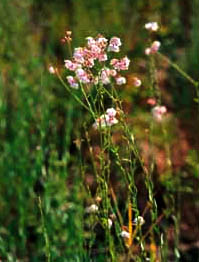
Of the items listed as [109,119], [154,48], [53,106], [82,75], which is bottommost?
[109,119]

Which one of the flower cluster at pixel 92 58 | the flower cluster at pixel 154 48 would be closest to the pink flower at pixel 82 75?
the flower cluster at pixel 92 58

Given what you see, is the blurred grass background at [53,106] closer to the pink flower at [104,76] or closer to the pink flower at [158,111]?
the pink flower at [158,111]

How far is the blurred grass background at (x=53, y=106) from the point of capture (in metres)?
3.31

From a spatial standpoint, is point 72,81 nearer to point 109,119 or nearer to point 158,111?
point 109,119

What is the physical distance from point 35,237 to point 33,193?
9.5 inches

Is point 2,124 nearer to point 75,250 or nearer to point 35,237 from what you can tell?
point 35,237

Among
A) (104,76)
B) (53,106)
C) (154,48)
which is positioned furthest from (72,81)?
(53,106)

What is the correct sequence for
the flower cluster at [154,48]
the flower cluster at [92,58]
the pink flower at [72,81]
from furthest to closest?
the flower cluster at [154,48] < the pink flower at [72,81] < the flower cluster at [92,58]

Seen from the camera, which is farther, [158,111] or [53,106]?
[53,106]

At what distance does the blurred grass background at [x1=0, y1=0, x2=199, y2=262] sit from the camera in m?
3.31

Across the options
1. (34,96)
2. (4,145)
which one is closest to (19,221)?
(4,145)

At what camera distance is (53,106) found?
402cm

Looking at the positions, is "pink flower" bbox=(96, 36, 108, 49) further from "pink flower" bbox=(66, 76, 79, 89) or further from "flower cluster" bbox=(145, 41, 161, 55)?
"flower cluster" bbox=(145, 41, 161, 55)

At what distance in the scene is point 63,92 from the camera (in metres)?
4.20
